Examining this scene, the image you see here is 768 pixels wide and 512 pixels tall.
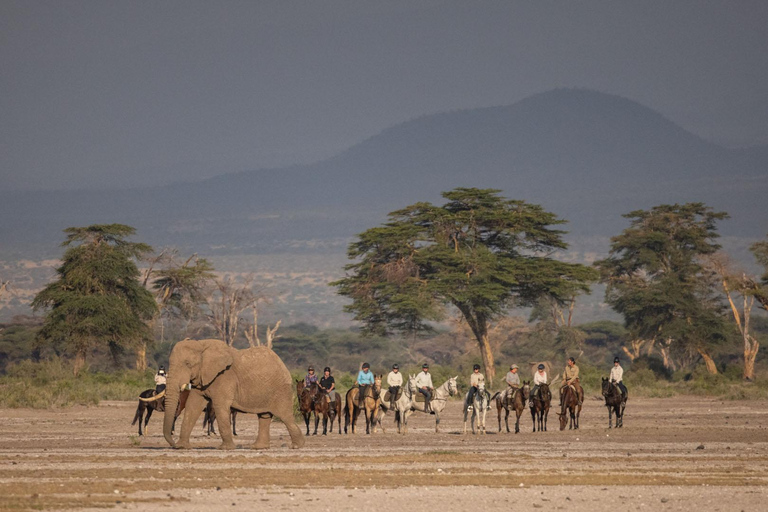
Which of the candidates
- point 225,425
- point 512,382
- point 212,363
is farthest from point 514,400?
point 212,363

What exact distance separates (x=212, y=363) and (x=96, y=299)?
3399 cm

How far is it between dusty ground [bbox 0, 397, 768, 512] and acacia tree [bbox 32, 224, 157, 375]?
80.9ft

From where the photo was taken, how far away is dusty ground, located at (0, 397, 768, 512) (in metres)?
17.2

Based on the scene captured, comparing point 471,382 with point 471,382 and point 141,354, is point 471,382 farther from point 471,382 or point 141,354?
point 141,354

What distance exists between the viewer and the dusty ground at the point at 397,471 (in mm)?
17250

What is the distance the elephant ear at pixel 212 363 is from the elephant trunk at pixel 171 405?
55 cm

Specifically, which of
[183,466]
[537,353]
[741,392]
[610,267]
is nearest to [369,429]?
[183,466]

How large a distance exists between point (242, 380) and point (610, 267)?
5556cm

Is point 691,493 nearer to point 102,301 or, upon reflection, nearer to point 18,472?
point 18,472

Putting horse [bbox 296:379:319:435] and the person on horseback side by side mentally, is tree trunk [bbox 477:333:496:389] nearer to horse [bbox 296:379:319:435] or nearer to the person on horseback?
the person on horseback

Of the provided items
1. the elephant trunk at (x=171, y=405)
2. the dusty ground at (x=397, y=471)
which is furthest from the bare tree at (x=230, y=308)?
the elephant trunk at (x=171, y=405)

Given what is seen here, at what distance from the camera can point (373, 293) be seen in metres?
63.5

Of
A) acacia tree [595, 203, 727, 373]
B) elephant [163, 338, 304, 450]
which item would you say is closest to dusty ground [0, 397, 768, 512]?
elephant [163, 338, 304, 450]

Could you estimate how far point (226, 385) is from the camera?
25859mm
